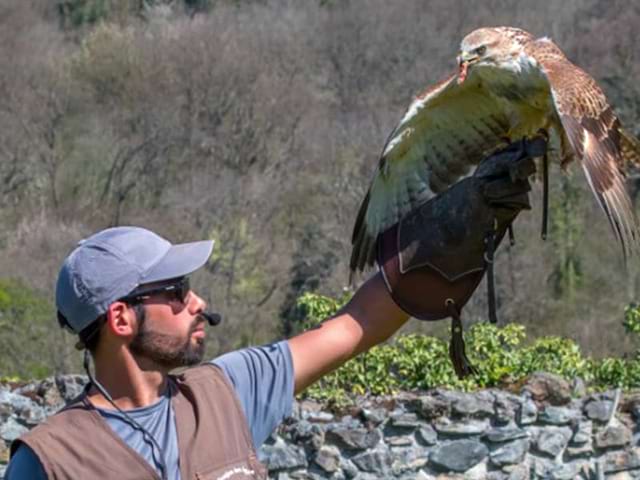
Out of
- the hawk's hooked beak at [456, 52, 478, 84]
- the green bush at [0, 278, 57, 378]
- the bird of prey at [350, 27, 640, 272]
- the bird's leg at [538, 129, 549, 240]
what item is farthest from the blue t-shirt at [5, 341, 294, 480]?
the green bush at [0, 278, 57, 378]

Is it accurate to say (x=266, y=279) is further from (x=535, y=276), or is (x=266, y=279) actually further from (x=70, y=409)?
(x=70, y=409)

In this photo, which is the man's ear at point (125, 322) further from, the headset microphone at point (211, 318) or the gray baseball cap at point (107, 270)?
the headset microphone at point (211, 318)

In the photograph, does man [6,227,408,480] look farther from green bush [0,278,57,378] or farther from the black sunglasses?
green bush [0,278,57,378]

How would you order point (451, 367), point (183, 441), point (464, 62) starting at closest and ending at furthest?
point (183, 441) → point (464, 62) → point (451, 367)

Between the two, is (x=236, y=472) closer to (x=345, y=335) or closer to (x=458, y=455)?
(x=345, y=335)

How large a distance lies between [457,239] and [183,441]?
105cm

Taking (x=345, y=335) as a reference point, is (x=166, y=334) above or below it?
above

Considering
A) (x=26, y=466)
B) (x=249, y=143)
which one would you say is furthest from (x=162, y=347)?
→ (x=249, y=143)

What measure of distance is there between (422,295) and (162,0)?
1398 inches

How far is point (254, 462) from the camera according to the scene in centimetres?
309

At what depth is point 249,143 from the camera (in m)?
27.8

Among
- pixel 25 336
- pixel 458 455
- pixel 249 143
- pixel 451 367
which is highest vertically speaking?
pixel 451 367

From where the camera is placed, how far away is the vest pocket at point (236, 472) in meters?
3.01

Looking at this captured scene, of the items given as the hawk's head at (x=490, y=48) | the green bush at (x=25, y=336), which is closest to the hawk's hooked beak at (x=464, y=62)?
the hawk's head at (x=490, y=48)
